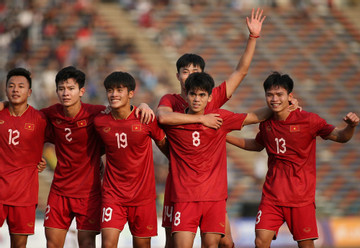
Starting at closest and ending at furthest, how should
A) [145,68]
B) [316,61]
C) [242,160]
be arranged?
[242,160]
[145,68]
[316,61]

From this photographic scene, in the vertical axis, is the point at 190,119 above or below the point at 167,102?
below

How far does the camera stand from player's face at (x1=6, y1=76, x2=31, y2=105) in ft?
23.8

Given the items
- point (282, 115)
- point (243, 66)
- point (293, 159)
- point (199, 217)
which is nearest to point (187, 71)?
point (243, 66)

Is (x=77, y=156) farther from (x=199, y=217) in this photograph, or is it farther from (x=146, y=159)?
(x=199, y=217)

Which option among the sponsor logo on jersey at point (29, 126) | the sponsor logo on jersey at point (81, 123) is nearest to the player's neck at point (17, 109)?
the sponsor logo on jersey at point (29, 126)

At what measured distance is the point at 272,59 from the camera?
19.3 metres

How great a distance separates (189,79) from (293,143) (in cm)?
139

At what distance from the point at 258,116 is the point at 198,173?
1.01m

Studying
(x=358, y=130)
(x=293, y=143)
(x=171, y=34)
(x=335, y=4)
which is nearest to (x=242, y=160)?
(x=358, y=130)

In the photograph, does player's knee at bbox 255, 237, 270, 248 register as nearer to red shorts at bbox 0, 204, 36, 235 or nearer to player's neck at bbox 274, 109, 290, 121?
player's neck at bbox 274, 109, 290, 121

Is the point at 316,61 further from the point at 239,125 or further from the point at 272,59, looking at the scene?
the point at 239,125

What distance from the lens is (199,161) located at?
6891mm

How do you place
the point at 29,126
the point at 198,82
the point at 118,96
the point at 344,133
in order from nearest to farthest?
1. the point at 198,82
2. the point at 118,96
3. the point at 344,133
4. the point at 29,126

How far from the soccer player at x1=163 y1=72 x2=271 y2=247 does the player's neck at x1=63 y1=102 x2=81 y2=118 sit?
1098 millimetres
